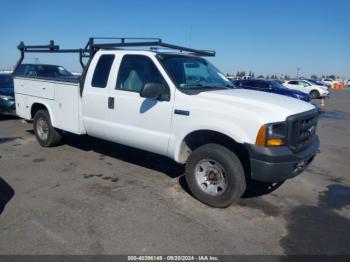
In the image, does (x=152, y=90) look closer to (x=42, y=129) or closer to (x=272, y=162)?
(x=272, y=162)

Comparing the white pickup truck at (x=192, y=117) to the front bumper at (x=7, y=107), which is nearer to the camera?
the white pickup truck at (x=192, y=117)

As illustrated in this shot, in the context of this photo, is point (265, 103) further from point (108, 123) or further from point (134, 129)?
point (108, 123)

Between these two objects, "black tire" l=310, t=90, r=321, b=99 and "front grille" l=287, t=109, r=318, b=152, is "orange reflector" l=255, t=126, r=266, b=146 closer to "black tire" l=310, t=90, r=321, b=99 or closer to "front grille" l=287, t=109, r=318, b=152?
"front grille" l=287, t=109, r=318, b=152

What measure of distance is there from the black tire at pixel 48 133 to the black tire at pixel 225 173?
354 centimetres

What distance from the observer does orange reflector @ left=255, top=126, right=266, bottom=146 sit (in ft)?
12.9

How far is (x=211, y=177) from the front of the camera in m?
4.50

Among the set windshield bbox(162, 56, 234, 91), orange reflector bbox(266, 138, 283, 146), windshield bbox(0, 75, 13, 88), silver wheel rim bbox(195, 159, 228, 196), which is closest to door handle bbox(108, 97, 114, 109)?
windshield bbox(162, 56, 234, 91)

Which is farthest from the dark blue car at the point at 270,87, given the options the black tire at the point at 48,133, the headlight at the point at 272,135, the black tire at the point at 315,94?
the headlight at the point at 272,135

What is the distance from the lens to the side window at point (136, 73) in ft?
16.5

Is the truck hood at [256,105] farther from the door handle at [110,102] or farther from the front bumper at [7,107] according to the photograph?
the front bumper at [7,107]

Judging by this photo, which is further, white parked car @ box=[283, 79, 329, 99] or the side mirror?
white parked car @ box=[283, 79, 329, 99]

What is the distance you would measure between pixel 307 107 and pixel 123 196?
284 cm

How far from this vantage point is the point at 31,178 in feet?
17.5

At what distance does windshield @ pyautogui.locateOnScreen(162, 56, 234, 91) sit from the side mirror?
27 centimetres
